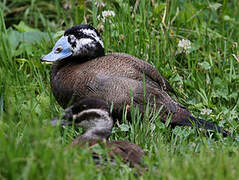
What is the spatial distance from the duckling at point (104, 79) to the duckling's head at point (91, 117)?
1.78 feet

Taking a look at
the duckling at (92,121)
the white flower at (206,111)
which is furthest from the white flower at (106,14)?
the duckling at (92,121)

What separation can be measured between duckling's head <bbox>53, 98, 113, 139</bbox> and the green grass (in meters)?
0.17

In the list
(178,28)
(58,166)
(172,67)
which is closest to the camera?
(58,166)

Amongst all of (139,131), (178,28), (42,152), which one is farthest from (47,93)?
(42,152)

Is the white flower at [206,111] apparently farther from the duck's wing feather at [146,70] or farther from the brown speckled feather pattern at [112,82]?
the duck's wing feather at [146,70]

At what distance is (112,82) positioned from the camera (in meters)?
4.88

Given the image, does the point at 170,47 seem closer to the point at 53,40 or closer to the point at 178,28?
the point at 178,28

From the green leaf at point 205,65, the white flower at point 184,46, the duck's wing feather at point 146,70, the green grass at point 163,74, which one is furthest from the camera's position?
the white flower at point 184,46

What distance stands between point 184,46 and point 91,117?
7.83ft

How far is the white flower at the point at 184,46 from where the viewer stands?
6258 millimetres

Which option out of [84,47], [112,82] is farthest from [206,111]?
[84,47]

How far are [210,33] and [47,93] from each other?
241 centimetres

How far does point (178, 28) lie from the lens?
6.60 meters

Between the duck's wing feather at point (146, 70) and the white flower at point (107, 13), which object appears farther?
the white flower at point (107, 13)
